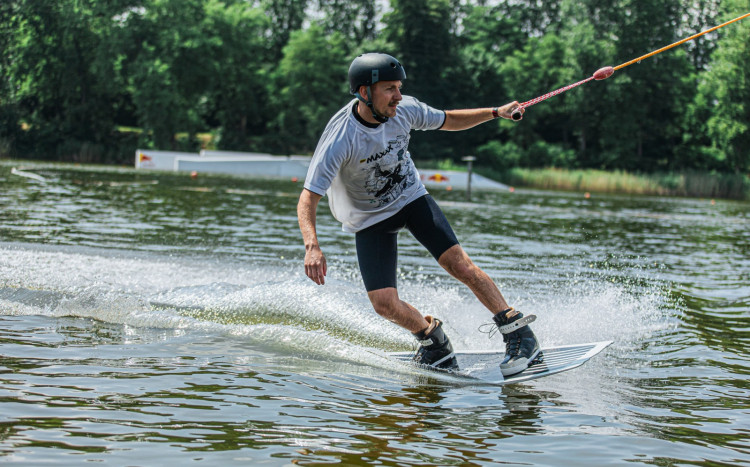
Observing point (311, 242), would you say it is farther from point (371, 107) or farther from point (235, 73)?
point (235, 73)

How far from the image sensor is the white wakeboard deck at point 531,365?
5.46 m

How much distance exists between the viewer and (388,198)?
576 cm

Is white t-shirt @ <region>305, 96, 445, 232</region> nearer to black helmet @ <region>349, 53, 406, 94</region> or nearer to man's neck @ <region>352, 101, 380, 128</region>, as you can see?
man's neck @ <region>352, 101, 380, 128</region>

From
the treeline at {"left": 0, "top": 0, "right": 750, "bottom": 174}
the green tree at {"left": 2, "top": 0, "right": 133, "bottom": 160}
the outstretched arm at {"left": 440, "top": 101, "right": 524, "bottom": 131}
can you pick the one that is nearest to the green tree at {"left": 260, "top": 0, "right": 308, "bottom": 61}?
the treeline at {"left": 0, "top": 0, "right": 750, "bottom": 174}

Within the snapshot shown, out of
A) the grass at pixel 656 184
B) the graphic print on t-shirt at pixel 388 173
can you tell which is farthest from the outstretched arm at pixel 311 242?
the grass at pixel 656 184

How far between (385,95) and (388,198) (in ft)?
2.52

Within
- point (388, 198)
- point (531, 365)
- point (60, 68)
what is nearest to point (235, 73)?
point (60, 68)

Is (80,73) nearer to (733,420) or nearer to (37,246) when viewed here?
(37,246)

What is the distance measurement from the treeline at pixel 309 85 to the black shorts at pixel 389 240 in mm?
52901

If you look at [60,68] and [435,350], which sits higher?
[60,68]

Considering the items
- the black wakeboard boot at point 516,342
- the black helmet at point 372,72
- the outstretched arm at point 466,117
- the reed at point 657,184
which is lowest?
the black wakeboard boot at point 516,342

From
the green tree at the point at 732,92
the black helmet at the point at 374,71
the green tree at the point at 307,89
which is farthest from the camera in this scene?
the green tree at the point at 307,89

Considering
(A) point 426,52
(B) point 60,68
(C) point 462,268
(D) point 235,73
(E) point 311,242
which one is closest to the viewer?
(E) point 311,242

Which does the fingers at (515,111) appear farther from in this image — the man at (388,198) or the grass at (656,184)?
the grass at (656,184)
